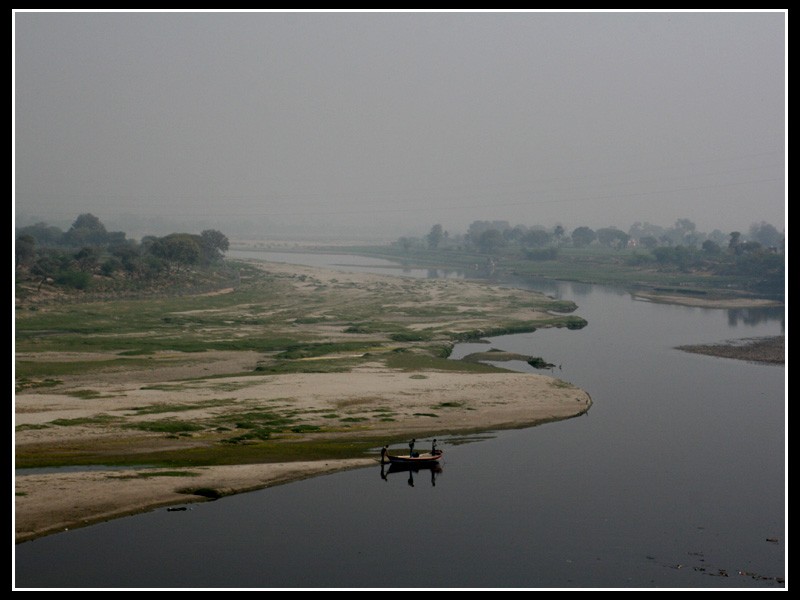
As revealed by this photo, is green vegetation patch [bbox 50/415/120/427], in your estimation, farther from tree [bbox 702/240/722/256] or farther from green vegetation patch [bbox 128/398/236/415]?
tree [bbox 702/240/722/256]

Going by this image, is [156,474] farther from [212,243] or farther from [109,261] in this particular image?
[212,243]

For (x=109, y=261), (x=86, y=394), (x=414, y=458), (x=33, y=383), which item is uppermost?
(x=109, y=261)

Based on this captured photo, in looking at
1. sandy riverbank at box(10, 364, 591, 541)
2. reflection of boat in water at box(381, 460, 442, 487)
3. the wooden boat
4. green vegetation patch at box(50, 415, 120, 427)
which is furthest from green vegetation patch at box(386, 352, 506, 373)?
reflection of boat in water at box(381, 460, 442, 487)

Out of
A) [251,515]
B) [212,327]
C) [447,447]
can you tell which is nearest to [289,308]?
[212,327]

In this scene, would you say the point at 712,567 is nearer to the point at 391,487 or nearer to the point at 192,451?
the point at 391,487

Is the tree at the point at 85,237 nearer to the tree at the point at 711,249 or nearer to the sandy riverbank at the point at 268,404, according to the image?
the tree at the point at 711,249

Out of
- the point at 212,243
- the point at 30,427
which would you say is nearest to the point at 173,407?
the point at 30,427

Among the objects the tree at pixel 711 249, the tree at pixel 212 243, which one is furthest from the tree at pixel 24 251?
the tree at pixel 711 249

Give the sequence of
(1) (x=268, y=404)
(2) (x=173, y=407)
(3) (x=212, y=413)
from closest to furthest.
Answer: (3) (x=212, y=413) < (2) (x=173, y=407) < (1) (x=268, y=404)

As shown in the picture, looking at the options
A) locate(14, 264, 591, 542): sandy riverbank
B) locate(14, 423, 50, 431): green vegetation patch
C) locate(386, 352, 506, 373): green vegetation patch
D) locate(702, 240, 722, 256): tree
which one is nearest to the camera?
locate(14, 264, 591, 542): sandy riverbank
